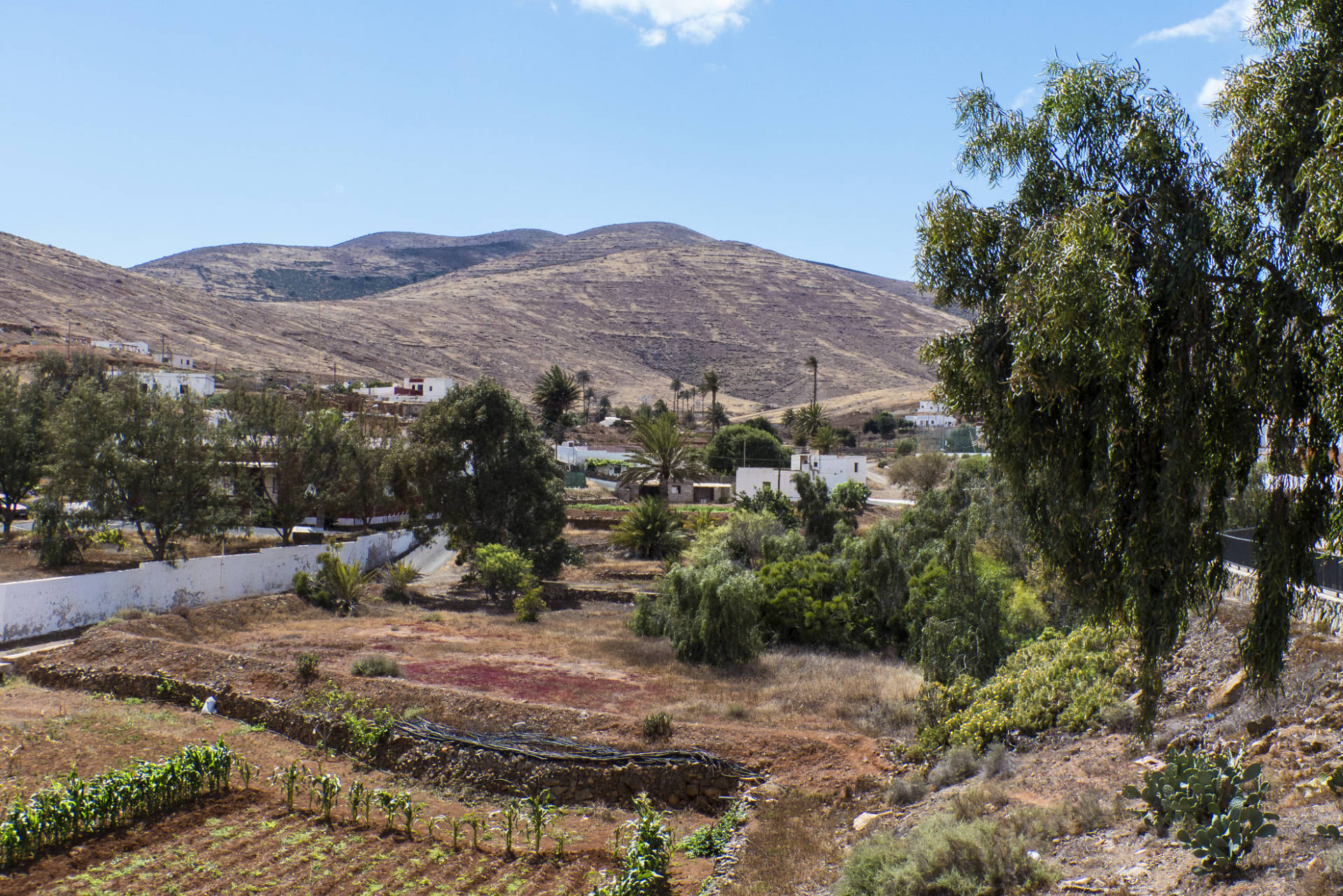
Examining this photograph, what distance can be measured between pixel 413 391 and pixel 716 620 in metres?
69.0

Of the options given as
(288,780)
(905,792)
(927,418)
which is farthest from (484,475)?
(927,418)

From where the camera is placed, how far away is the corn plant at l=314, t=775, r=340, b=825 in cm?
1137

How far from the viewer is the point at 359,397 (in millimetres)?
63844

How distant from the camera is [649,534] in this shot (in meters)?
37.7

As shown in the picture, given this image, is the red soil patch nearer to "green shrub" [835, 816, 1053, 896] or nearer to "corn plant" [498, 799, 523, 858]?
"corn plant" [498, 799, 523, 858]

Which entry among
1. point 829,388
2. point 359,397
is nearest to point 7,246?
point 359,397

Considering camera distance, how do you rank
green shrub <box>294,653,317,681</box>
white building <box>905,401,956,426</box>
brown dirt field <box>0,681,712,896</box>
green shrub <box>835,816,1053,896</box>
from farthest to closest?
1. white building <box>905,401,956,426</box>
2. green shrub <box>294,653,317,681</box>
3. brown dirt field <box>0,681,712,896</box>
4. green shrub <box>835,816,1053,896</box>

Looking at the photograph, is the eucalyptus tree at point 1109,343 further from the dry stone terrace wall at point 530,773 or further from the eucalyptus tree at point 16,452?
the eucalyptus tree at point 16,452

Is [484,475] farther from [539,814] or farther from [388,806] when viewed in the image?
[539,814]

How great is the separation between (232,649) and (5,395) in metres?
18.2

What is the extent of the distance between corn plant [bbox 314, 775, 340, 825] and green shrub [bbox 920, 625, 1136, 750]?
8.85 meters

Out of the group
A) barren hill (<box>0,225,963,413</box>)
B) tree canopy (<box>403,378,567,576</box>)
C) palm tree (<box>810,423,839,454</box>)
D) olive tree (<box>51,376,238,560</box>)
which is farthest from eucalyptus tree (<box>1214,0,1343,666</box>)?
barren hill (<box>0,225,963,413</box>)

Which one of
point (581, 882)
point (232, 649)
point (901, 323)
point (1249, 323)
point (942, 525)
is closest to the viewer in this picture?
point (1249, 323)

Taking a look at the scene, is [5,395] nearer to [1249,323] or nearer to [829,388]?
[1249,323]
